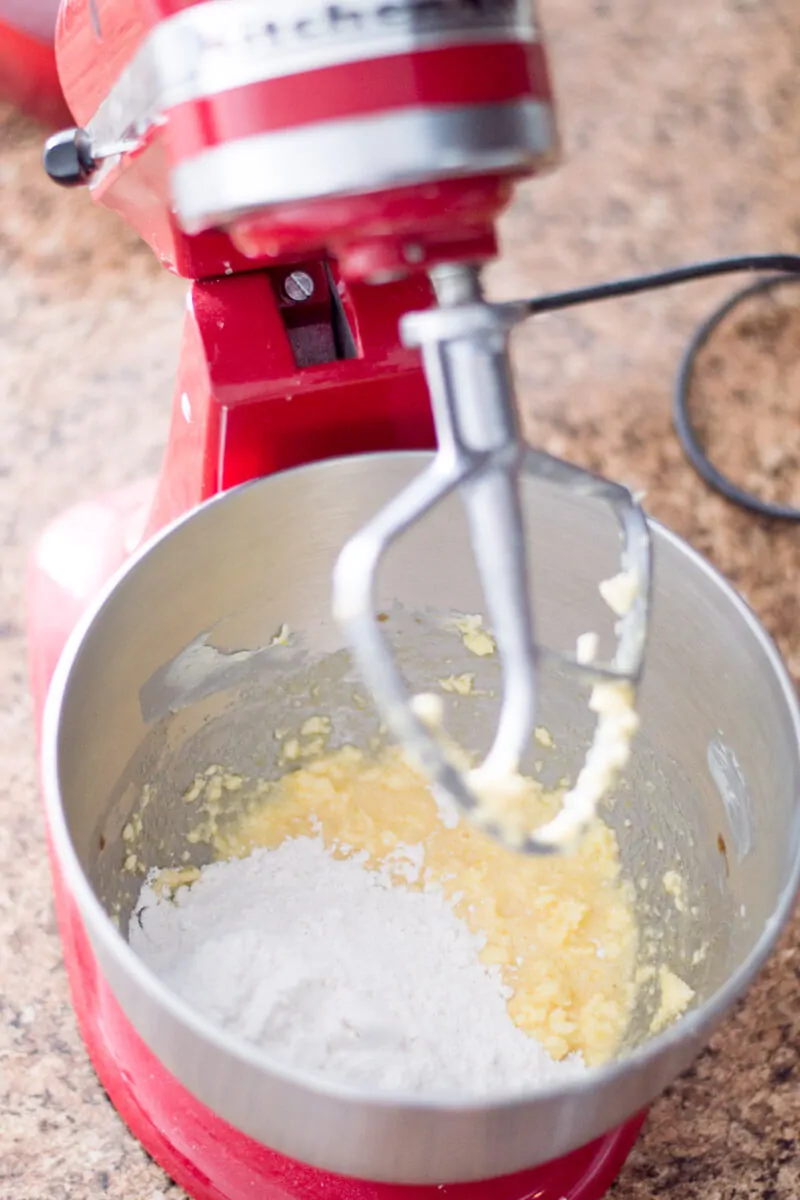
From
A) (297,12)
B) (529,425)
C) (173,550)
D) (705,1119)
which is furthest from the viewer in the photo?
(529,425)

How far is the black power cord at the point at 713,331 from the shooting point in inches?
27.2

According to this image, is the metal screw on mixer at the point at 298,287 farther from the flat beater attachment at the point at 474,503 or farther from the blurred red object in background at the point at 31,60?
the blurred red object in background at the point at 31,60

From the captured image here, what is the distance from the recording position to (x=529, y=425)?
3.07 feet

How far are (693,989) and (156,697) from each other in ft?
1.05

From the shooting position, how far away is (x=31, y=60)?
0.96 m

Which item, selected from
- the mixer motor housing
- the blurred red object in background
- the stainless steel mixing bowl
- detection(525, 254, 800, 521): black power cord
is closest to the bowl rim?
the stainless steel mixing bowl

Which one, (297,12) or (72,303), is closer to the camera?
(297,12)

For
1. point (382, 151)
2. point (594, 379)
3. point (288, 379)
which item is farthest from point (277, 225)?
point (594, 379)

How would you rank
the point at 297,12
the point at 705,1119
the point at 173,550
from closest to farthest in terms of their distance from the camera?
the point at 297,12 < the point at 173,550 < the point at 705,1119

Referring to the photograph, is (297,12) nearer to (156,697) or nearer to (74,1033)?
(156,697)

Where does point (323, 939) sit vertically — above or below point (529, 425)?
below

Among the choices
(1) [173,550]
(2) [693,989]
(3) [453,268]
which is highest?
(3) [453,268]

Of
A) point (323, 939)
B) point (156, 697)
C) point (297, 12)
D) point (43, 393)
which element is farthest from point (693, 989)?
point (43, 393)

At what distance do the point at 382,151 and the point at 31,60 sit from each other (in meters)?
0.75
